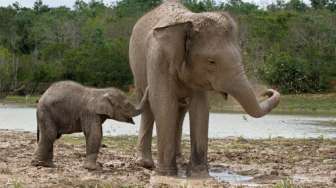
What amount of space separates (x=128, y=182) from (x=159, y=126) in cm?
93

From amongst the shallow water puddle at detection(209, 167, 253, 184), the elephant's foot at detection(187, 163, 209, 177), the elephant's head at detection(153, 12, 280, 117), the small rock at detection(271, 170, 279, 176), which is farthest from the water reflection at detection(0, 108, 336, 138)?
the elephant's head at detection(153, 12, 280, 117)

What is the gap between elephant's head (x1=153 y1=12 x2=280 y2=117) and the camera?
792 cm

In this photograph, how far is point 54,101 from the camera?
357 inches

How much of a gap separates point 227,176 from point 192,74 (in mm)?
1537

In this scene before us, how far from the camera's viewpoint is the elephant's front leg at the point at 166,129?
8.49 metres

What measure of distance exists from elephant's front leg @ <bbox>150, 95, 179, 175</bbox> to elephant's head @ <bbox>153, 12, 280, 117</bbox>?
13.4 inches

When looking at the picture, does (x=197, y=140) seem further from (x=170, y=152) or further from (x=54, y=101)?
(x=54, y=101)

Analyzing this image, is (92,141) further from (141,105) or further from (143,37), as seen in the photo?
(143,37)

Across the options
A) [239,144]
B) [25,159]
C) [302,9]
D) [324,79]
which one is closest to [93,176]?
[25,159]

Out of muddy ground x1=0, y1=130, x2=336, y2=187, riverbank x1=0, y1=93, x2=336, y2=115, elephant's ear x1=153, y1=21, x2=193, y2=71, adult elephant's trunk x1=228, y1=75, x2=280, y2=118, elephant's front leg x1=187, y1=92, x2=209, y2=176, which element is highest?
elephant's ear x1=153, y1=21, x2=193, y2=71

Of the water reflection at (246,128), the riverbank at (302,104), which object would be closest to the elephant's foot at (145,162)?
the water reflection at (246,128)

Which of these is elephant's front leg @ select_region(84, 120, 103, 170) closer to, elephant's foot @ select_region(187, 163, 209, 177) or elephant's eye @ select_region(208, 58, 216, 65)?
elephant's foot @ select_region(187, 163, 209, 177)

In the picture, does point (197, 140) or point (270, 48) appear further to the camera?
point (270, 48)

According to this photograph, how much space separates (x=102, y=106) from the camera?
897 cm
